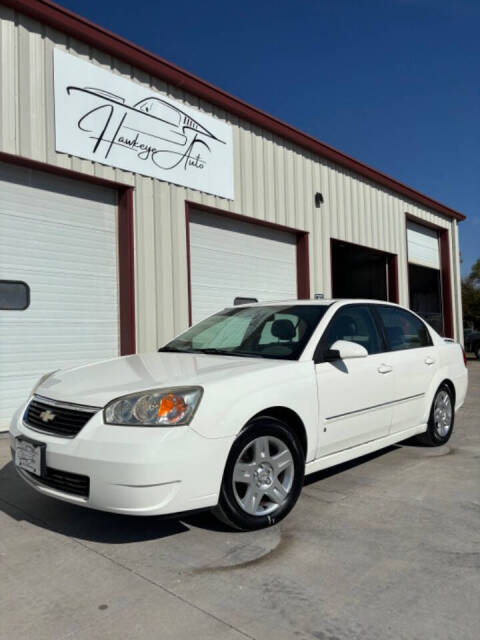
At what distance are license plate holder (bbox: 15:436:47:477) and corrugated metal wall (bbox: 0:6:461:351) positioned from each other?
13.8 ft

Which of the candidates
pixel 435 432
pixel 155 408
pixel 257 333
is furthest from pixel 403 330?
pixel 155 408

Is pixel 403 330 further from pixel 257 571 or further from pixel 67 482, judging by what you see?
pixel 67 482

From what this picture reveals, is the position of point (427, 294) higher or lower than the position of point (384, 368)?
higher

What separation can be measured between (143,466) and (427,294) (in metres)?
14.9

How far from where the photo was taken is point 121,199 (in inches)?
298

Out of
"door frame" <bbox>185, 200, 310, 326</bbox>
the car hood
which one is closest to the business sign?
"door frame" <bbox>185, 200, 310, 326</bbox>

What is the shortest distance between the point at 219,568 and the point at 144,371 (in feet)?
4.40

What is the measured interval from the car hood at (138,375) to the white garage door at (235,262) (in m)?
4.78

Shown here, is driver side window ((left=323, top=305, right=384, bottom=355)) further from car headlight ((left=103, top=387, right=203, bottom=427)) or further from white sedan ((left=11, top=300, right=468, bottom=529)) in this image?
car headlight ((left=103, top=387, right=203, bottom=427))

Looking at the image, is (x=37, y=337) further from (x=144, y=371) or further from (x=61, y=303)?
(x=144, y=371)

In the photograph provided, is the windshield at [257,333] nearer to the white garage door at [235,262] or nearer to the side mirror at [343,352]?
the side mirror at [343,352]

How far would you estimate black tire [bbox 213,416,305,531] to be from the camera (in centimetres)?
313

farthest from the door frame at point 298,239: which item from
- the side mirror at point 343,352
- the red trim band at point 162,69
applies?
the side mirror at point 343,352

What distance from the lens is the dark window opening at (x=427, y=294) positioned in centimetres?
1538
